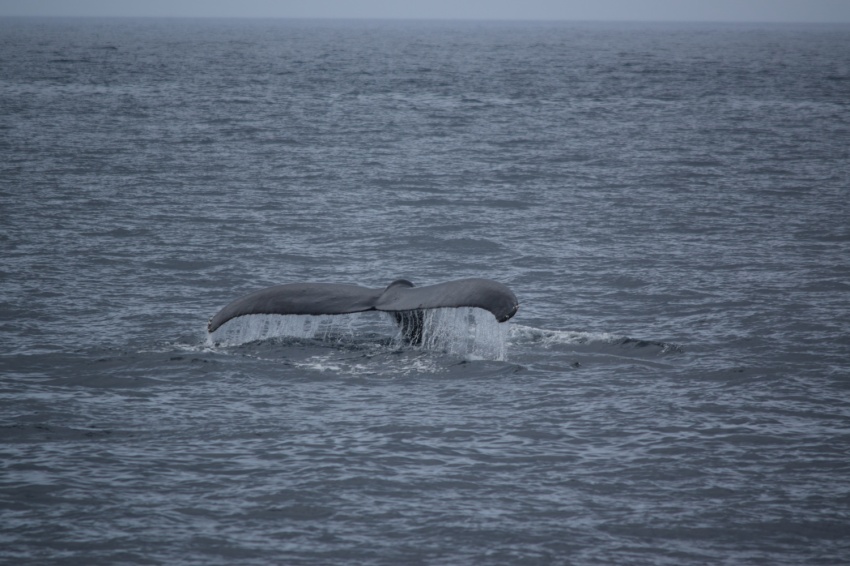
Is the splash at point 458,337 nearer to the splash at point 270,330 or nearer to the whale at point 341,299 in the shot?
the splash at point 270,330

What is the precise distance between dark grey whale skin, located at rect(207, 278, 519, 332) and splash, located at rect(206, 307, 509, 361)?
94cm

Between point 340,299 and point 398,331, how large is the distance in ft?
5.35

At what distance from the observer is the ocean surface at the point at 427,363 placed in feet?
29.7

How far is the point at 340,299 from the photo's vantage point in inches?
468

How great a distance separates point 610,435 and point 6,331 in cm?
797

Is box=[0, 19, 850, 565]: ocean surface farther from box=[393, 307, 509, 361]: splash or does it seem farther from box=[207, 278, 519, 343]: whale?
box=[207, 278, 519, 343]: whale

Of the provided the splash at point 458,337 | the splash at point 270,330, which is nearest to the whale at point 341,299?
the splash at point 458,337

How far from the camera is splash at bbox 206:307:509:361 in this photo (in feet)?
43.5

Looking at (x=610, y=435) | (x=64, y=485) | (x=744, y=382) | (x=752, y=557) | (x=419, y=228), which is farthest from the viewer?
(x=419, y=228)

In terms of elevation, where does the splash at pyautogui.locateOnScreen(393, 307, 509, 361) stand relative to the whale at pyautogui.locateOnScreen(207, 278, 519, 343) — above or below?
below

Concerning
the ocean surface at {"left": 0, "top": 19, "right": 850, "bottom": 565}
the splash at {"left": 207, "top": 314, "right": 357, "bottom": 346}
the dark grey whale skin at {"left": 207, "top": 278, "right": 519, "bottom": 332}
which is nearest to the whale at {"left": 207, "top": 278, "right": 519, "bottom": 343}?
the dark grey whale skin at {"left": 207, "top": 278, "right": 519, "bottom": 332}

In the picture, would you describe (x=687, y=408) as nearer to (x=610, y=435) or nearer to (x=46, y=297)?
(x=610, y=435)

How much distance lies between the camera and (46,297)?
16.2m

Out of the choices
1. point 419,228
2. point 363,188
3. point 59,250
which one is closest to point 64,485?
point 59,250
